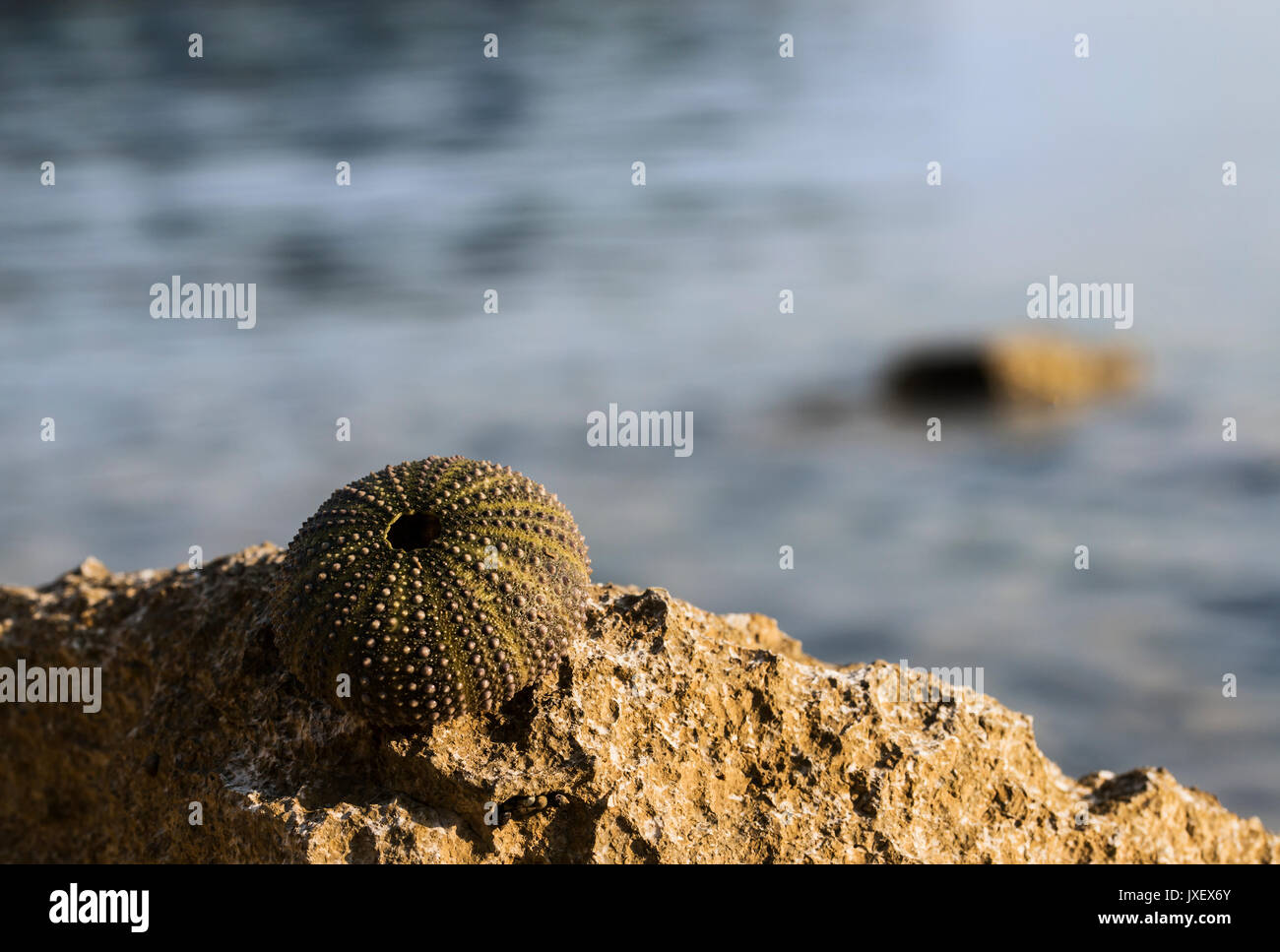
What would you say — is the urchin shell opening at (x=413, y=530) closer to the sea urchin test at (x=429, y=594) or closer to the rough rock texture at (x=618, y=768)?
the sea urchin test at (x=429, y=594)

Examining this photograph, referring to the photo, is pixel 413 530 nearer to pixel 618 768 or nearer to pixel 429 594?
pixel 429 594

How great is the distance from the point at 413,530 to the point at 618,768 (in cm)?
144

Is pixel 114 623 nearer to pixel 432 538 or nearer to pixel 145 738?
pixel 145 738

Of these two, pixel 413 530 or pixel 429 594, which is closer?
pixel 429 594

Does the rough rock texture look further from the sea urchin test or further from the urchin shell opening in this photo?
the urchin shell opening

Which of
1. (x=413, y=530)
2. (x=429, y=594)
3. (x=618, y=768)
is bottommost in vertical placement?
(x=618, y=768)

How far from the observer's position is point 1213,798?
6.73 meters

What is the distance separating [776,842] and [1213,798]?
2958mm

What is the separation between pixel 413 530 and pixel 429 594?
1.44 feet

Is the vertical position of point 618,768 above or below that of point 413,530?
below

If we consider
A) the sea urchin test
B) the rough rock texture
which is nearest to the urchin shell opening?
the sea urchin test

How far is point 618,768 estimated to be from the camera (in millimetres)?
5387

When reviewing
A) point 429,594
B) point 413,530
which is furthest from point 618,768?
point 413,530
